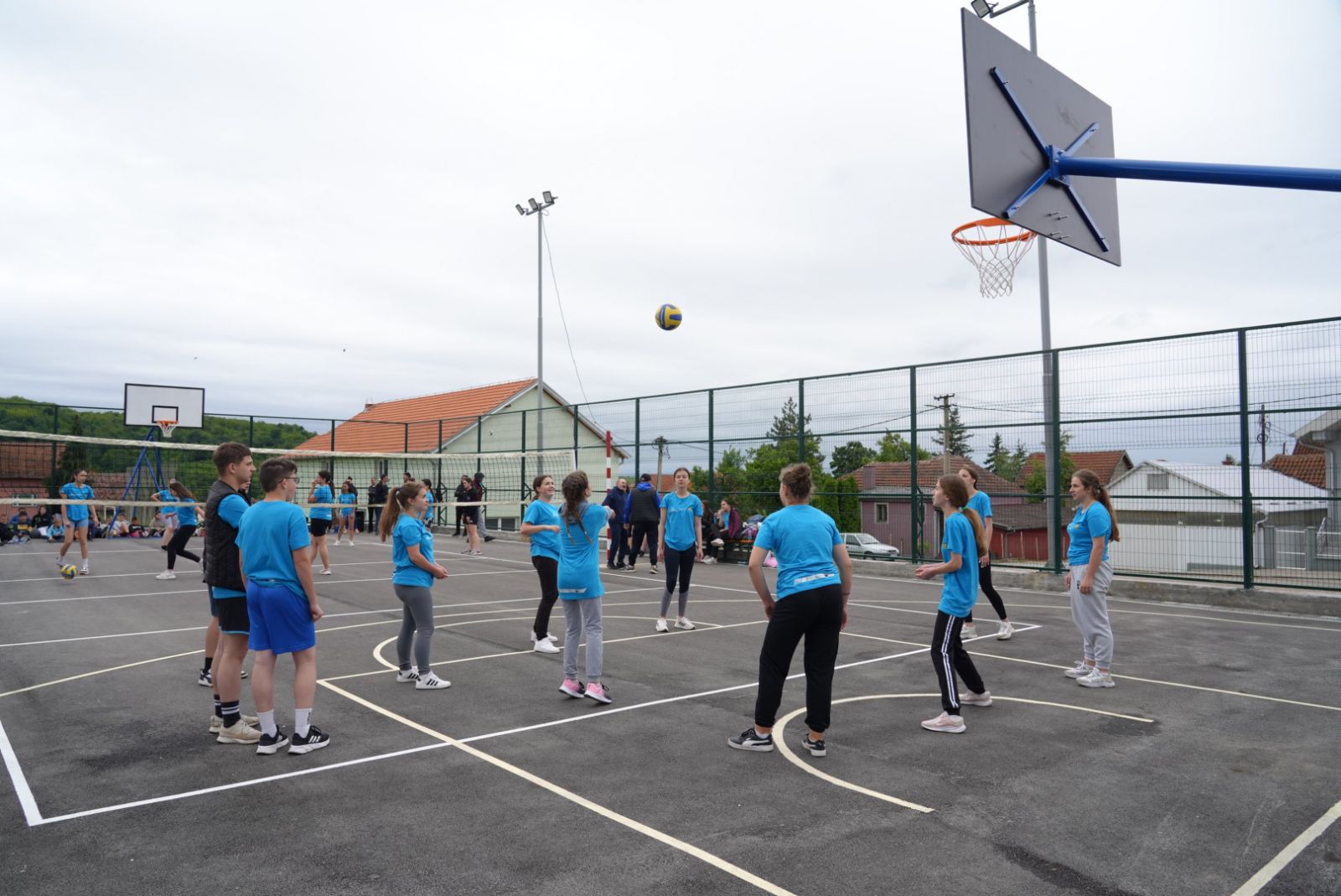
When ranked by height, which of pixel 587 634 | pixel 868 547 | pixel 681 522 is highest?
pixel 681 522

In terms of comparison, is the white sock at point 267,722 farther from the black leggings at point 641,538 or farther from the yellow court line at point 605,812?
the black leggings at point 641,538

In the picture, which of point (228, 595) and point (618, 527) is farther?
point (618, 527)

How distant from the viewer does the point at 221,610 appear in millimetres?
5938

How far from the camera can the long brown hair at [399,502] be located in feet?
24.1

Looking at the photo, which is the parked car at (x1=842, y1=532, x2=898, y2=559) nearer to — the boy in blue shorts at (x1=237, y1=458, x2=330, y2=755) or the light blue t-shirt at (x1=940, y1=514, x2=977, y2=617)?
the light blue t-shirt at (x1=940, y1=514, x2=977, y2=617)

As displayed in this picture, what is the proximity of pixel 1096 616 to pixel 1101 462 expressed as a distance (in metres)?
7.45

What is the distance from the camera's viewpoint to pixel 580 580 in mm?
7047

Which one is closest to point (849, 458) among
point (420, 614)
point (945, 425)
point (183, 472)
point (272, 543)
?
point (945, 425)

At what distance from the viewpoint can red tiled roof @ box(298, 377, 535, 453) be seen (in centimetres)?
3312

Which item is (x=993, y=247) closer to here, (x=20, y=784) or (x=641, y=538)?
(x=641, y=538)

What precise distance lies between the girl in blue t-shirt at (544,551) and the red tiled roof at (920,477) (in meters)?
8.81

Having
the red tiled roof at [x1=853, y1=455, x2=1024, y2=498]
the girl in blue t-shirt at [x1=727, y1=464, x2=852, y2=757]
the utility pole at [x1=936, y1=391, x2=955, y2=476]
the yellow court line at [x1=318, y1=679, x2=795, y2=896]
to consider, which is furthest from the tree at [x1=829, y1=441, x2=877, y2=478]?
the yellow court line at [x1=318, y1=679, x2=795, y2=896]

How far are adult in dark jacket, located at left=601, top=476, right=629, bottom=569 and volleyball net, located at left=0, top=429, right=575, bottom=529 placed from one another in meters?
2.69

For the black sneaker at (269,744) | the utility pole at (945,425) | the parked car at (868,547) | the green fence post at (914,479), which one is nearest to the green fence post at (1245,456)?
the utility pole at (945,425)
